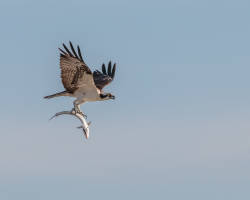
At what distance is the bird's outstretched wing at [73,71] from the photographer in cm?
3481

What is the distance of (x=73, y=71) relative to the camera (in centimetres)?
3534

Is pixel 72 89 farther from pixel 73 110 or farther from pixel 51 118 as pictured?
pixel 51 118

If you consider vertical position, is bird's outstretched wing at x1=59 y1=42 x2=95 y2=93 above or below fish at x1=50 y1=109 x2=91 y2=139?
above

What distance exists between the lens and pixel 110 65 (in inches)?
1601

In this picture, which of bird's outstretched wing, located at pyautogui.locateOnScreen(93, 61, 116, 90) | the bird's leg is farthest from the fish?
bird's outstretched wing, located at pyautogui.locateOnScreen(93, 61, 116, 90)

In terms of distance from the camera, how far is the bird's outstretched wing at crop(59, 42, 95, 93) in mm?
34812

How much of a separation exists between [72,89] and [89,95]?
623 mm

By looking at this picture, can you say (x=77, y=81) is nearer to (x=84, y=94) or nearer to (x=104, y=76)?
(x=84, y=94)

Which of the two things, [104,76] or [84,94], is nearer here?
[84,94]

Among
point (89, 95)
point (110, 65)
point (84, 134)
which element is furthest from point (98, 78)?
point (84, 134)

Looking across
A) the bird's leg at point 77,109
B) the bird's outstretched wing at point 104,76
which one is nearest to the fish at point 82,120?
the bird's leg at point 77,109

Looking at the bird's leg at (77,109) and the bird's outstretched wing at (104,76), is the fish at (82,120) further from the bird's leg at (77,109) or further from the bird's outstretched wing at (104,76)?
the bird's outstretched wing at (104,76)

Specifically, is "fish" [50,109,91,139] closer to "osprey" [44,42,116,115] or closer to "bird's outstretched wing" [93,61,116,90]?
"osprey" [44,42,116,115]

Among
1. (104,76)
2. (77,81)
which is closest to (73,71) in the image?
(77,81)
